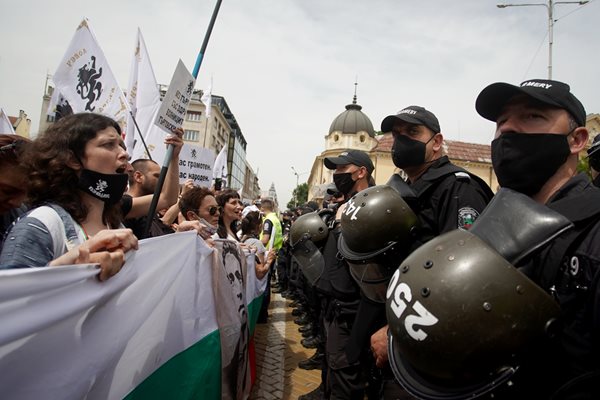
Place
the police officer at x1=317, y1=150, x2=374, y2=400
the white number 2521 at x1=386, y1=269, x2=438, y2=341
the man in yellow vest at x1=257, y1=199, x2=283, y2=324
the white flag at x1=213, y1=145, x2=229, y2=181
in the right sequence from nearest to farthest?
the white number 2521 at x1=386, y1=269, x2=438, y2=341 < the police officer at x1=317, y1=150, x2=374, y2=400 < the man in yellow vest at x1=257, y1=199, x2=283, y2=324 < the white flag at x1=213, y1=145, x2=229, y2=181

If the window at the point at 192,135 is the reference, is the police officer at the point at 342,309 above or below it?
below

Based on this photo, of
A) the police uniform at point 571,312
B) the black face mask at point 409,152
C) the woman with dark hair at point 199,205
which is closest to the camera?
the police uniform at point 571,312

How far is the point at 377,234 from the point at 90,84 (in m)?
3.35

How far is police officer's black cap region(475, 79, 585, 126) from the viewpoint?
147cm

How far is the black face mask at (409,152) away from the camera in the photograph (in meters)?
2.57

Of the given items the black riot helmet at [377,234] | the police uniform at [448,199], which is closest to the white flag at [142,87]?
the black riot helmet at [377,234]

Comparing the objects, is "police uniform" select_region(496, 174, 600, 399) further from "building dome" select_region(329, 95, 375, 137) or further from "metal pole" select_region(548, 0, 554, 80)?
"building dome" select_region(329, 95, 375, 137)

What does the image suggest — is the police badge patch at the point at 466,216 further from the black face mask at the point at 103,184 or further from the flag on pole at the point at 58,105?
the flag on pole at the point at 58,105

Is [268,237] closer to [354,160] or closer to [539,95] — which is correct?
[354,160]

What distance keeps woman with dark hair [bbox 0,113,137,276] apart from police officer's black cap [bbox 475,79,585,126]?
5.43ft

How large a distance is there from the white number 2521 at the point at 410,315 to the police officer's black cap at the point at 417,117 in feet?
5.09

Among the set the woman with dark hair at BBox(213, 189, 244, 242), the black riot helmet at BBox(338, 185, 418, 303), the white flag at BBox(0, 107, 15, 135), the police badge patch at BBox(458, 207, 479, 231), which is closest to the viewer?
the police badge patch at BBox(458, 207, 479, 231)

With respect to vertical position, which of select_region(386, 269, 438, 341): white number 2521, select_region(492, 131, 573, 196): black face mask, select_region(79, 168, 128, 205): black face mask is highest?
select_region(492, 131, 573, 196): black face mask

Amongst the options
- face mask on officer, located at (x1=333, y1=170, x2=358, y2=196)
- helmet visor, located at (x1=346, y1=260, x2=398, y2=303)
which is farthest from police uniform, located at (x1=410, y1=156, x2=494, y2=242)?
face mask on officer, located at (x1=333, y1=170, x2=358, y2=196)
